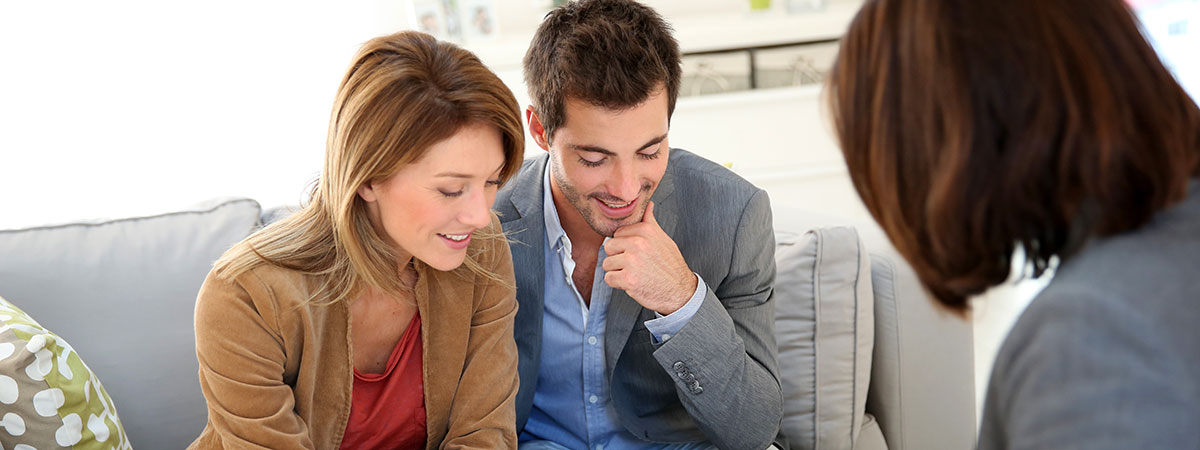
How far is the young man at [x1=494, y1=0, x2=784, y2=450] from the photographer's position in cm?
151

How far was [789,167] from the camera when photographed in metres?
3.48

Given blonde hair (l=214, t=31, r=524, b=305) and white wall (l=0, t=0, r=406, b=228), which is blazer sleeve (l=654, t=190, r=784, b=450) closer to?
blonde hair (l=214, t=31, r=524, b=305)

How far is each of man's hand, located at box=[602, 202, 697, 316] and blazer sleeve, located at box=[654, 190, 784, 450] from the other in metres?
0.04

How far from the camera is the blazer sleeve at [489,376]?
151 cm

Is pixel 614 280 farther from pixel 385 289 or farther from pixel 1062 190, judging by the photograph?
pixel 1062 190

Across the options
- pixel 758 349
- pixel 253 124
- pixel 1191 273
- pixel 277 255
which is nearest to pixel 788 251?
pixel 758 349

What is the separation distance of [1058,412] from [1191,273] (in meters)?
0.16

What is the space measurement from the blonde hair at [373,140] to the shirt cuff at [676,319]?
1.09 feet

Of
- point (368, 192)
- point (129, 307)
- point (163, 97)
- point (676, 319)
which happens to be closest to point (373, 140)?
point (368, 192)

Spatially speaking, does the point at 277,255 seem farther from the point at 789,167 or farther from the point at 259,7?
the point at 789,167

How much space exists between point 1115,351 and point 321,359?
3.62ft

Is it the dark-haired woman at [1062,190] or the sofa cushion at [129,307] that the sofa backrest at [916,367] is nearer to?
the dark-haired woman at [1062,190]

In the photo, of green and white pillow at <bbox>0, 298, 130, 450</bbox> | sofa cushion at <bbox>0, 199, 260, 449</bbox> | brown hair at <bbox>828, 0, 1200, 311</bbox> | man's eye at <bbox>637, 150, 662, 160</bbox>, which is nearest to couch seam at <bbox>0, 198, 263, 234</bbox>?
sofa cushion at <bbox>0, 199, 260, 449</bbox>

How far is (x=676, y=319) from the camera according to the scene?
4.89ft
